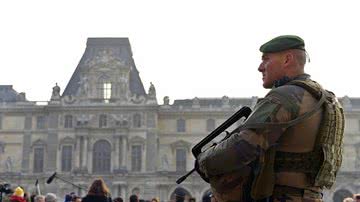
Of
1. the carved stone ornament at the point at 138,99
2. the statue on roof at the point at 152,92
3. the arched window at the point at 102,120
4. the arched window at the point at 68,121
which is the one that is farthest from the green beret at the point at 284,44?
the statue on roof at the point at 152,92

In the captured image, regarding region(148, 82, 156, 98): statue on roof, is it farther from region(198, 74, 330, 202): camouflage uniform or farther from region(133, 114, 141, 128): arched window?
region(198, 74, 330, 202): camouflage uniform

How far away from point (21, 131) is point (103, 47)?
11.0 m

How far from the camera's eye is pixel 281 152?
3145 mm

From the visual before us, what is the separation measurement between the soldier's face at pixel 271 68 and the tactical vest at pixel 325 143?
151 mm

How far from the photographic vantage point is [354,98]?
5475 cm

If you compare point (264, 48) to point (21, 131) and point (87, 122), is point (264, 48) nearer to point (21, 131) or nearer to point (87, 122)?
point (87, 122)

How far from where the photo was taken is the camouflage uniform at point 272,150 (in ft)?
10.1

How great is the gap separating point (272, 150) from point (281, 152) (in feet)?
0.26

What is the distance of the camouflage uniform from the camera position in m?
3.07

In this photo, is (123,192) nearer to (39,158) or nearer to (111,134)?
(111,134)

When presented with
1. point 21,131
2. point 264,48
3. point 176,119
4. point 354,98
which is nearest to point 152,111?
point 176,119

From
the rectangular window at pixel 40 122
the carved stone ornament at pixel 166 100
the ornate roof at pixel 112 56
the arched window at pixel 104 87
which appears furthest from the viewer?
the carved stone ornament at pixel 166 100

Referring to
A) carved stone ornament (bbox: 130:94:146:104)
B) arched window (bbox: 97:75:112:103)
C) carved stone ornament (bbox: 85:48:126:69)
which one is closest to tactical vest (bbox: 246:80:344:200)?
carved stone ornament (bbox: 130:94:146:104)

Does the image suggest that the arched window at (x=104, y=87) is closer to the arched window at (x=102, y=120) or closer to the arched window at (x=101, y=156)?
the arched window at (x=102, y=120)
